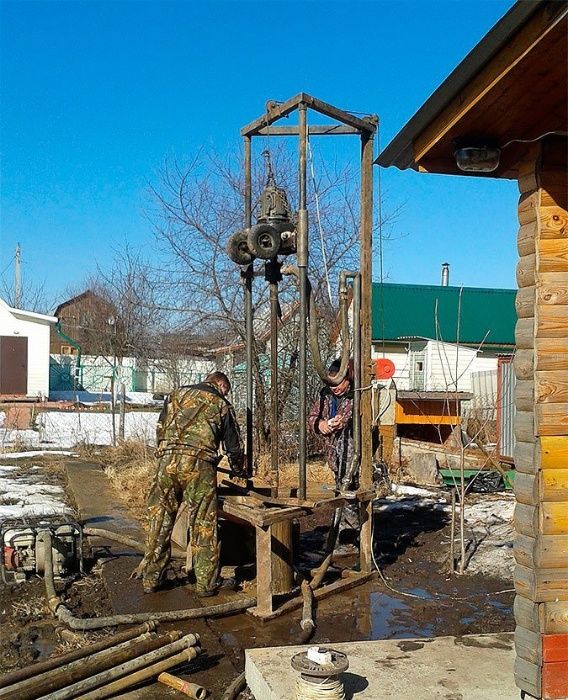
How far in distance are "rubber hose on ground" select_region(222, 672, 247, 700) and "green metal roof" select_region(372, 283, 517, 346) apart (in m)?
23.3

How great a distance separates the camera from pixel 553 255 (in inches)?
152

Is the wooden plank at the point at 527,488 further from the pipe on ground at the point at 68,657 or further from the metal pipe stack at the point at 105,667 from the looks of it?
the pipe on ground at the point at 68,657

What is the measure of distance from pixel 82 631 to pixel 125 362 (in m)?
33.4

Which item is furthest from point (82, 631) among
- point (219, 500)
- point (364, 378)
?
point (364, 378)

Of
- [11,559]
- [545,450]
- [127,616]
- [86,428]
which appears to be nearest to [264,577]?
[127,616]

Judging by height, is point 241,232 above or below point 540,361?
above

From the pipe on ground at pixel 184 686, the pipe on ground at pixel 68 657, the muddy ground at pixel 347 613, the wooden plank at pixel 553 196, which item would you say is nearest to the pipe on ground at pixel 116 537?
the muddy ground at pixel 347 613

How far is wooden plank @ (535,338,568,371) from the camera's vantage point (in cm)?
384

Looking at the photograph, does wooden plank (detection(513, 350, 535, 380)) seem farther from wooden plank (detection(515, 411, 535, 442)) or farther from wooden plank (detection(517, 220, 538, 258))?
wooden plank (detection(517, 220, 538, 258))

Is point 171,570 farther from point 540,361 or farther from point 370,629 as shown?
point 540,361

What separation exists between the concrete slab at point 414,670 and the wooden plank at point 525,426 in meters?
1.31

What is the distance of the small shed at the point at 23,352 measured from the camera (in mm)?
28266

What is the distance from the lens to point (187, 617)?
5.73 metres

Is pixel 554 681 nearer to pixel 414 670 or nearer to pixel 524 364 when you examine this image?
pixel 414 670
